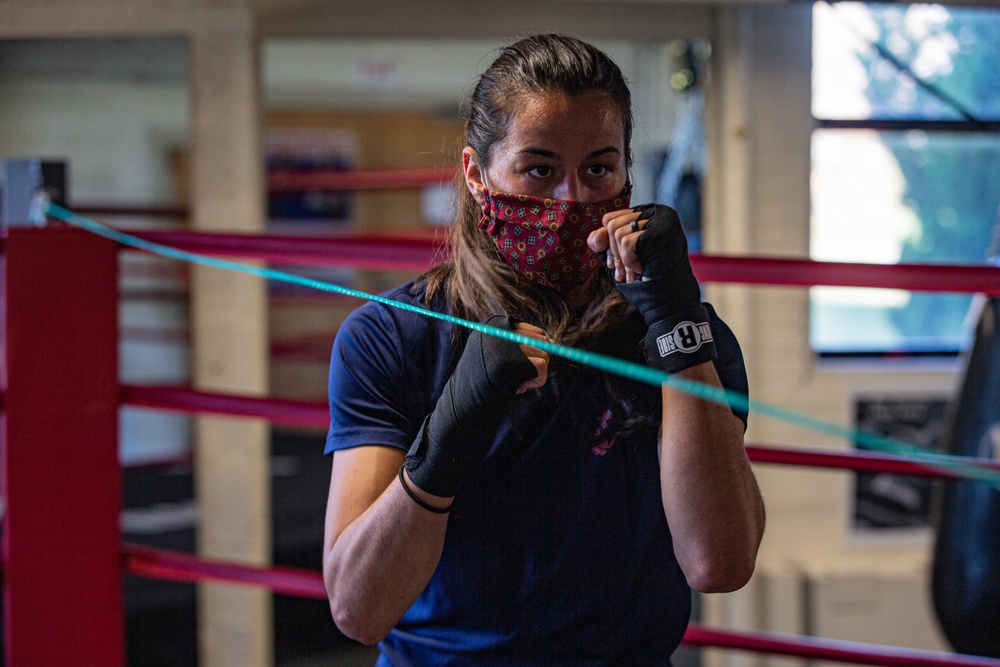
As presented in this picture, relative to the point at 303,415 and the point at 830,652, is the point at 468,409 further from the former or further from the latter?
the point at 830,652

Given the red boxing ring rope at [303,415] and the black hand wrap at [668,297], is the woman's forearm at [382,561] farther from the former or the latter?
the red boxing ring rope at [303,415]

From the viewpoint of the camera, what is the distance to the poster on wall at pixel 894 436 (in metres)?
3.30

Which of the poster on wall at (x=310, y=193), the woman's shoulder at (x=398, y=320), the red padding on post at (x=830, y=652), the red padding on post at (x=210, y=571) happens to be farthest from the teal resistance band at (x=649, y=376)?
the poster on wall at (x=310, y=193)

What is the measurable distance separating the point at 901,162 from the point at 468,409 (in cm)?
292

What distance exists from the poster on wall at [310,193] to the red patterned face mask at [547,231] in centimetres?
502

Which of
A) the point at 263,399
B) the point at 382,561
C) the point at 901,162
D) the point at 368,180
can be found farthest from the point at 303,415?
the point at 901,162

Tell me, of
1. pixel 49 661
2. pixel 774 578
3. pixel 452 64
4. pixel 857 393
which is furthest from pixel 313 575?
pixel 452 64

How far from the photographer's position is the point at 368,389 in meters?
0.99

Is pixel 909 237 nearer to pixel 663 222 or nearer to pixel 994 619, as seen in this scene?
pixel 994 619

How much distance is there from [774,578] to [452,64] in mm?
3692

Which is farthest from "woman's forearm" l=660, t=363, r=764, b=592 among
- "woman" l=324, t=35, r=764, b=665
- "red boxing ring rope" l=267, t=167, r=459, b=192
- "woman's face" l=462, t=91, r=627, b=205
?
"red boxing ring rope" l=267, t=167, r=459, b=192

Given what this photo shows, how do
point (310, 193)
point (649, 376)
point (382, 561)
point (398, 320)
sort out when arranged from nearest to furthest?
1. point (649, 376)
2. point (382, 561)
3. point (398, 320)
4. point (310, 193)

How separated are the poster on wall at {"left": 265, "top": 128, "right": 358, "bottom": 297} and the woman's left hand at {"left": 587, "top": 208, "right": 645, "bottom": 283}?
514 cm

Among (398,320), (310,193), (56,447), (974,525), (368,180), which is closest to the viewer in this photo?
(398,320)
